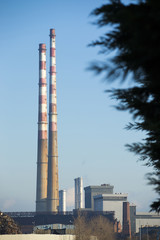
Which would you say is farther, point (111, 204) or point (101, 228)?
point (111, 204)

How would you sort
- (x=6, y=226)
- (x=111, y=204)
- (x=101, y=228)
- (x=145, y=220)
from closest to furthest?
1. (x=6, y=226)
2. (x=101, y=228)
3. (x=145, y=220)
4. (x=111, y=204)

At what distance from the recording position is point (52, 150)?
8619cm

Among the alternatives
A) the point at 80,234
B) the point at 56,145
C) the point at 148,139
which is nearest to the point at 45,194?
the point at 56,145

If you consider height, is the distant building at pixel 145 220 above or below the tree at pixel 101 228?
above

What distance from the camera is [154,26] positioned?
5461mm

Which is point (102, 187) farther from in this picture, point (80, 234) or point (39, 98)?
point (80, 234)

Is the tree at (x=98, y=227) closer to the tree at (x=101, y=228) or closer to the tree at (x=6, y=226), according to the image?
the tree at (x=101, y=228)

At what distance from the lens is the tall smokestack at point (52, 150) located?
8438 cm

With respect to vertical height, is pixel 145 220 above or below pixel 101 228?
above

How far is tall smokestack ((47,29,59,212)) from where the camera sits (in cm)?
8438

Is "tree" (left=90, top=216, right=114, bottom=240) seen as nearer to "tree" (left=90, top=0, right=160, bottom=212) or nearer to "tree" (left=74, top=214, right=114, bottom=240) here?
"tree" (left=74, top=214, right=114, bottom=240)

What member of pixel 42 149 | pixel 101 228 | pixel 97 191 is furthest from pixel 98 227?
pixel 97 191

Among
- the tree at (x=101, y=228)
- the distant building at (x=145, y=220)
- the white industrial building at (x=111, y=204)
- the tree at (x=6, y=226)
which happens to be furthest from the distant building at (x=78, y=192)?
the tree at (x=6, y=226)

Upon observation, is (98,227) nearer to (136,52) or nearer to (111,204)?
(111,204)
